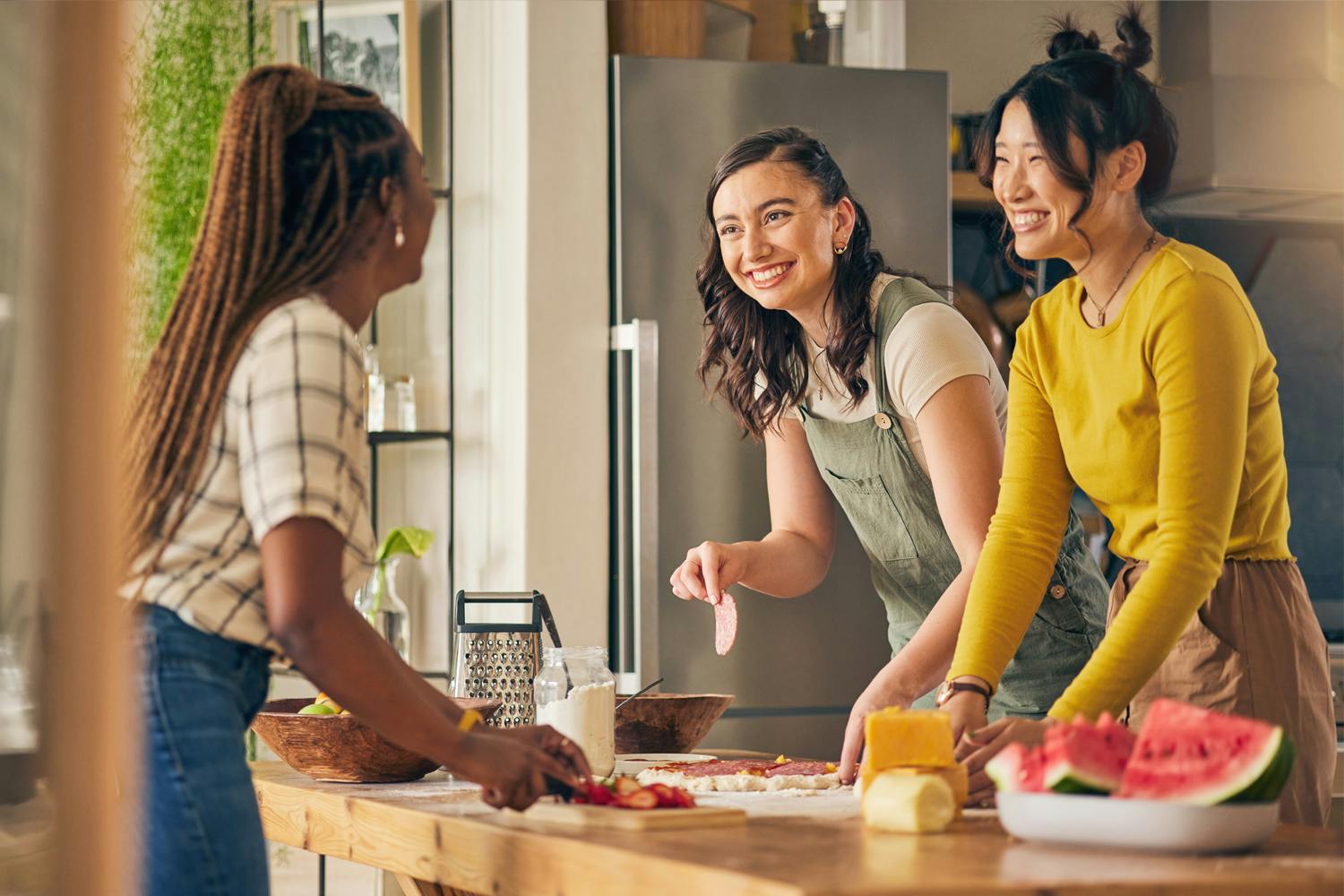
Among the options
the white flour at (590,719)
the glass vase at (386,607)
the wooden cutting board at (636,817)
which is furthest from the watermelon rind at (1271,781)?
the glass vase at (386,607)

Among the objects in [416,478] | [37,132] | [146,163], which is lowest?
[416,478]

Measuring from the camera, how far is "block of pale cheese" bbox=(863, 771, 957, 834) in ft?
4.24

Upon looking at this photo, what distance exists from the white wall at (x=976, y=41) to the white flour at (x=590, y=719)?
9.11 feet

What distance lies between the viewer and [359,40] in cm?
352

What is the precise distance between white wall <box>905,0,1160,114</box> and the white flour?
2.78m

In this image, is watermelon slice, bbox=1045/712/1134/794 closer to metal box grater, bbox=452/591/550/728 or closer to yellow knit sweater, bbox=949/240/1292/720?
yellow knit sweater, bbox=949/240/1292/720

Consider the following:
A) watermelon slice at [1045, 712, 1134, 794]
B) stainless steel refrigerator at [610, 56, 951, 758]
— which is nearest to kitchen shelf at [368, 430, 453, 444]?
stainless steel refrigerator at [610, 56, 951, 758]

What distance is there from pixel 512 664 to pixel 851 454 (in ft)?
1.91

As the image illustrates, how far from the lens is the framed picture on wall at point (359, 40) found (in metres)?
3.48

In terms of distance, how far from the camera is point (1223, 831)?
114cm

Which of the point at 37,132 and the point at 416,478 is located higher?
the point at 37,132

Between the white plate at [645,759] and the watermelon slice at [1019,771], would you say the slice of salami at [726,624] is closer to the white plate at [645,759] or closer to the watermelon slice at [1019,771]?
the white plate at [645,759]

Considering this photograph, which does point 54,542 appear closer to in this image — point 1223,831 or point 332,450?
point 332,450

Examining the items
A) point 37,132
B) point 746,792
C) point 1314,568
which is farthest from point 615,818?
point 1314,568
